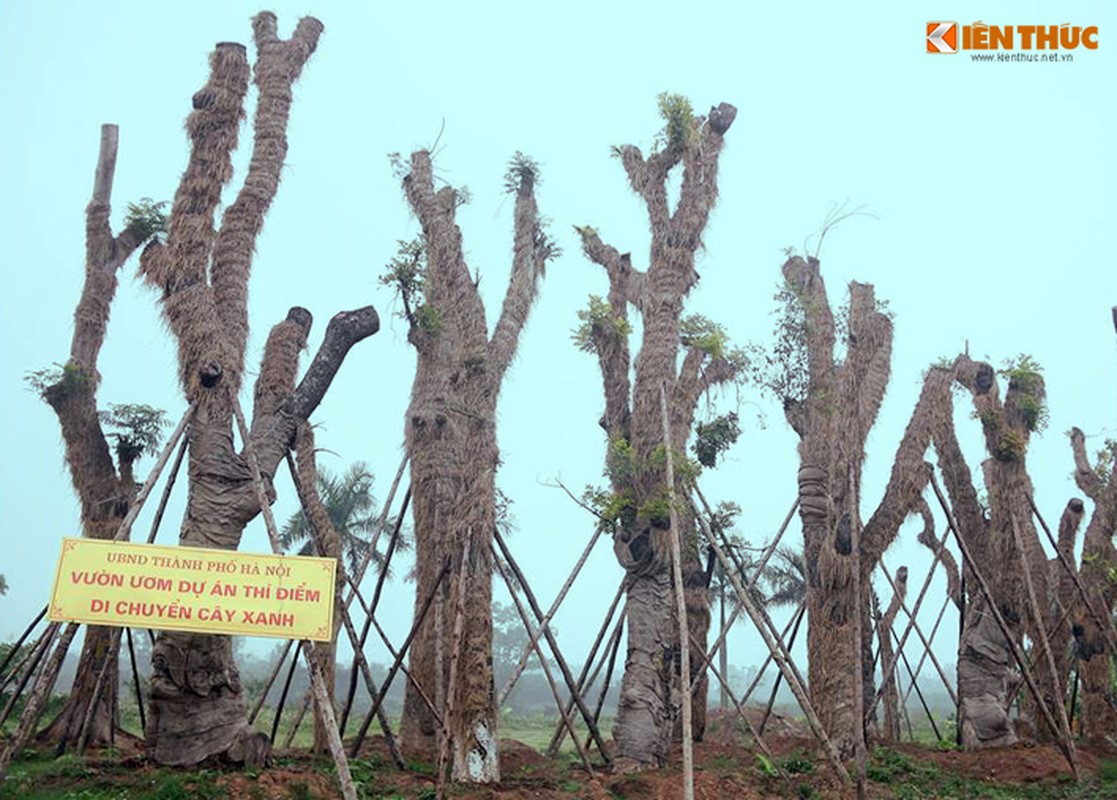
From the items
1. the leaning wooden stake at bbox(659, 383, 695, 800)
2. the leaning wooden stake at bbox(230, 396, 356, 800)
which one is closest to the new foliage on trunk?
the leaning wooden stake at bbox(230, 396, 356, 800)

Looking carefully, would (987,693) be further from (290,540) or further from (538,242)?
(290,540)

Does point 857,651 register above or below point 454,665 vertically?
above

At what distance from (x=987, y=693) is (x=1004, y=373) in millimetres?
6731

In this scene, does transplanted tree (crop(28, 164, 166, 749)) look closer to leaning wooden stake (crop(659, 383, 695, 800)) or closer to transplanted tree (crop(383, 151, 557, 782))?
transplanted tree (crop(383, 151, 557, 782))

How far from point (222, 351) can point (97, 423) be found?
5968mm

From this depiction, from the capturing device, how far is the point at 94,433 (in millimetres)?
18203

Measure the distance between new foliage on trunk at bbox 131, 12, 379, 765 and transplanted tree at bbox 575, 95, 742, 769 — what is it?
4727 millimetres

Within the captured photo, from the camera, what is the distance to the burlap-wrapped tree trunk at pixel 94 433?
17.3m

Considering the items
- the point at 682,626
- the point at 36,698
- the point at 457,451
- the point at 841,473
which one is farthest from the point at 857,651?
the point at 36,698

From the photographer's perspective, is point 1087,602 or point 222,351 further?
point 1087,602

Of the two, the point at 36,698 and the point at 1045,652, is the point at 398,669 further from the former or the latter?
the point at 1045,652

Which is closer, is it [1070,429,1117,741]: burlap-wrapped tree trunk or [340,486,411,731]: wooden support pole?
[340,486,411,731]: wooden support pole

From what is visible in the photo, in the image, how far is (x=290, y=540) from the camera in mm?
39250

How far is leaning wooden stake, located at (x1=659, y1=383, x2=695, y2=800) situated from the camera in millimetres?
11844
